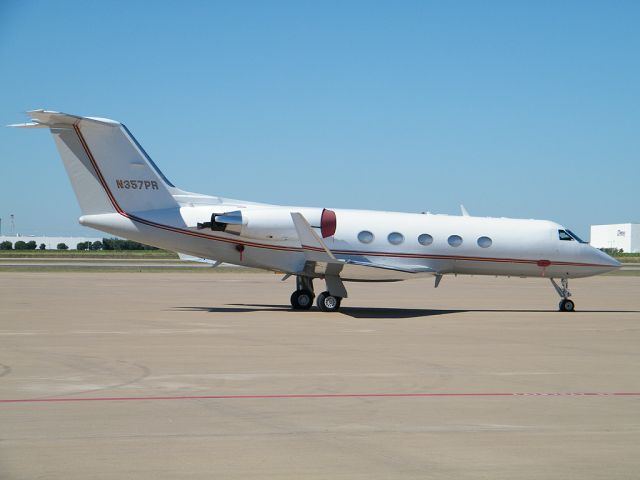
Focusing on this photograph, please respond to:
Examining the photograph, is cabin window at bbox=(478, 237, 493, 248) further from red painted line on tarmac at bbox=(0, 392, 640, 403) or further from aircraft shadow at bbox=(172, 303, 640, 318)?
red painted line on tarmac at bbox=(0, 392, 640, 403)

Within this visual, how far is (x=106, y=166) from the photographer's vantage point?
75.7 feet

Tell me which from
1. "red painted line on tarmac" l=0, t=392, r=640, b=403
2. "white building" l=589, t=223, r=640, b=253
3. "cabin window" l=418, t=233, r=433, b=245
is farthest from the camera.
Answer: "white building" l=589, t=223, r=640, b=253

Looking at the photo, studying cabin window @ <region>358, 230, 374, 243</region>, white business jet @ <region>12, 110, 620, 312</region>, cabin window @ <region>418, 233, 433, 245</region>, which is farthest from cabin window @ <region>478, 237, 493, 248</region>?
cabin window @ <region>358, 230, 374, 243</region>

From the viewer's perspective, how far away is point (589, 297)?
33.2 meters

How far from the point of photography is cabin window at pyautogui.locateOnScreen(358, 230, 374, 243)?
2423cm

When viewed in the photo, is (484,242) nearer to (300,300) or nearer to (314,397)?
(300,300)

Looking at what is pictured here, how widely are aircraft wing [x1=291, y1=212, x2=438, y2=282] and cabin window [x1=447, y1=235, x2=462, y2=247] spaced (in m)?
1.83

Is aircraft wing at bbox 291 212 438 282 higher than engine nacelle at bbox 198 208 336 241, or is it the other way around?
engine nacelle at bbox 198 208 336 241

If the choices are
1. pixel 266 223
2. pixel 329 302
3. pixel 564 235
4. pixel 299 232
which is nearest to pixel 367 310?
pixel 329 302

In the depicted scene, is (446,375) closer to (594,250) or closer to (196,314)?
(196,314)

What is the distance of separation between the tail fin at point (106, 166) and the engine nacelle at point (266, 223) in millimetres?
1657

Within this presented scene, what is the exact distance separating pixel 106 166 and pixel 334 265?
6.70m

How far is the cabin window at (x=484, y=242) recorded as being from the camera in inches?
975

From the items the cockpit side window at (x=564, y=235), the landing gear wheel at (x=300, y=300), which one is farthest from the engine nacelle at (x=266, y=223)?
the cockpit side window at (x=564, y=235)
